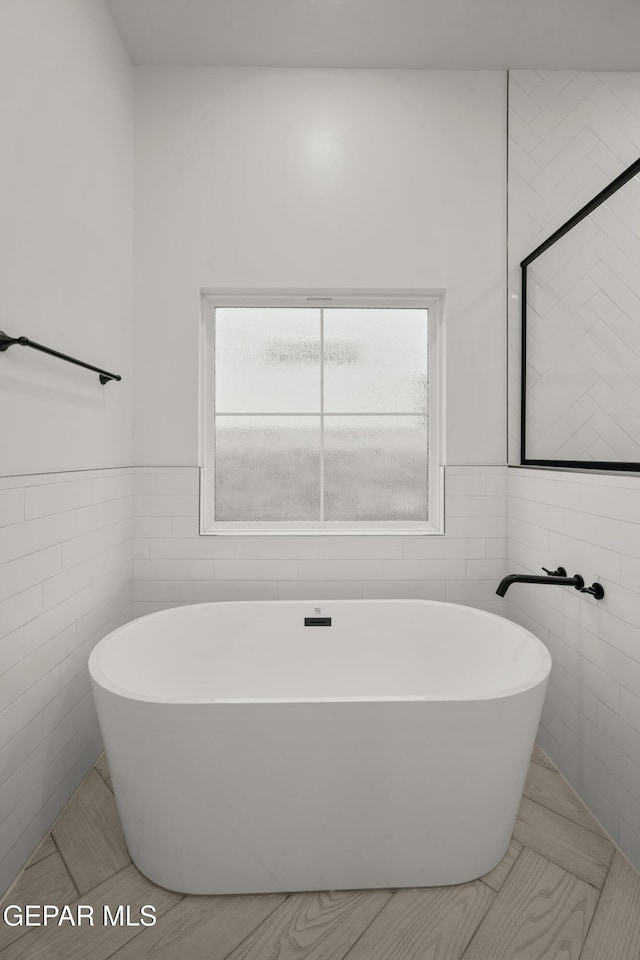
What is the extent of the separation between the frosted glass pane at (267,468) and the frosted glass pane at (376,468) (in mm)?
89

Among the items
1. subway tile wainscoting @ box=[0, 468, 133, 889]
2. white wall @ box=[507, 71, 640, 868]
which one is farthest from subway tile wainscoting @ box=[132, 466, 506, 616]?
white wall @ box=[507, 71, 640, 868]

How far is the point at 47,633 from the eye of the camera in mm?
1607

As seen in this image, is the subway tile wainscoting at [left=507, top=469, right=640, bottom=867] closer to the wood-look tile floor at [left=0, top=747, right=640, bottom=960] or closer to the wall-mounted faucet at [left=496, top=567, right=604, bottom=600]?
the wall-mounted faucet at [left=496, top=567, right=604, bottom=600]

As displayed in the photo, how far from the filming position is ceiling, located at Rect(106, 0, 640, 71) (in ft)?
6.79

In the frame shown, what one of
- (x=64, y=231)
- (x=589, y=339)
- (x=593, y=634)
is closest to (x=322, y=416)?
(x=589, y=339)

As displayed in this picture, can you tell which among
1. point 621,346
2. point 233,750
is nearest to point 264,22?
point 621,346

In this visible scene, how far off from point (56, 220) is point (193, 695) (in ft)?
5.81

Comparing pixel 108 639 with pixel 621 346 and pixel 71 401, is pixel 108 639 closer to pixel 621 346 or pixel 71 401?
pixel 71 401

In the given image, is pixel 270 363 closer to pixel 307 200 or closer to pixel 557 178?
pixel 307 200

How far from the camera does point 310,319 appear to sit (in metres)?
2.52

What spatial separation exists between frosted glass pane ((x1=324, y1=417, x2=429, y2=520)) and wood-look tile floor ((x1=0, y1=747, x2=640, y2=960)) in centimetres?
141

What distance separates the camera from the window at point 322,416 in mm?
2521
